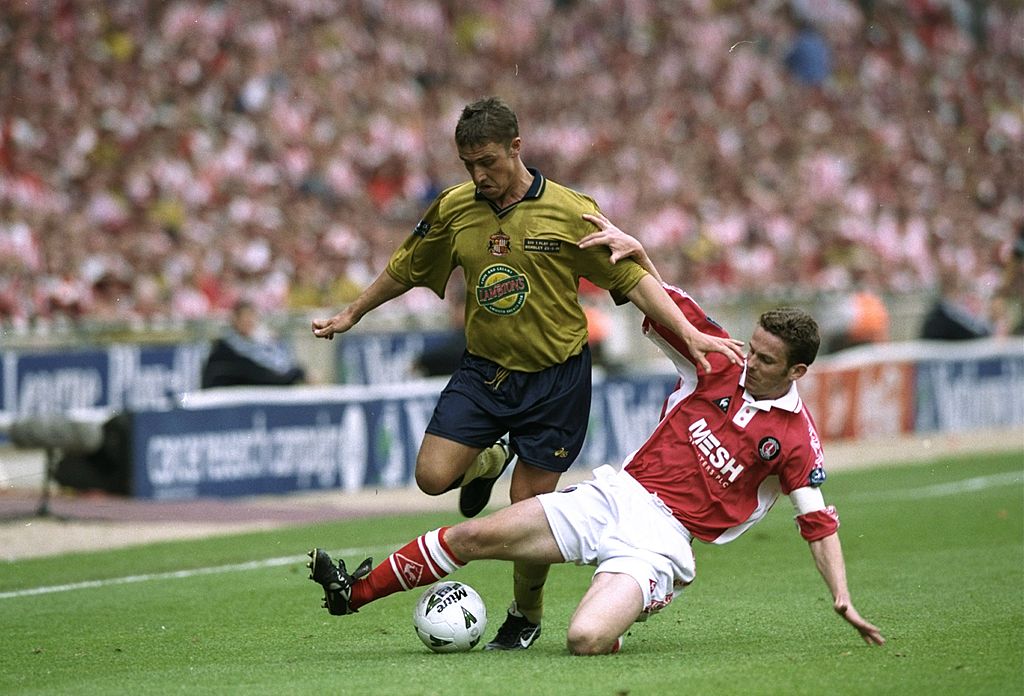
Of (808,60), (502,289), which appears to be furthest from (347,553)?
(808,60)

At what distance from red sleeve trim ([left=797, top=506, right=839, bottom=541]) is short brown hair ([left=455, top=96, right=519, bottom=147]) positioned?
1991 millimetres

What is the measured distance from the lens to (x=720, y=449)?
707cm

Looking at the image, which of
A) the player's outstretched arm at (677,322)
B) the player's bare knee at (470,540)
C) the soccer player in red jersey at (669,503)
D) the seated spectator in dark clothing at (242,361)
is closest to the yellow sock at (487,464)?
the soccer player in red jersey at (669,503)

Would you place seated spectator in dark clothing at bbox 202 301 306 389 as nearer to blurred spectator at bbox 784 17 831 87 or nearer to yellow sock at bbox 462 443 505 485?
yellow sock at bbox 462 443 505 485

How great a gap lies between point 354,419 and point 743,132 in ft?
53.4

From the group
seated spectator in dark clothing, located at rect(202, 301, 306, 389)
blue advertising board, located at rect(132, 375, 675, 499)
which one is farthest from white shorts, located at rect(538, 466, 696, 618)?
seated spectator in dark clothing, located at rect(202, 301, 306, 389)

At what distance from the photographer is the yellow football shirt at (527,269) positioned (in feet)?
23.5

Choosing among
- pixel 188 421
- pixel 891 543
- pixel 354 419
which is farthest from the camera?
pixel 354 419

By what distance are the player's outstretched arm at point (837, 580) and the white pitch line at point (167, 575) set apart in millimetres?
4875

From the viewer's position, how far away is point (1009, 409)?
22.3 metres

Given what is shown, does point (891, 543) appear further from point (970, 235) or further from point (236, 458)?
point (970, 235)

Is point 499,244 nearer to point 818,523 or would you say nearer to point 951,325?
point 818,523

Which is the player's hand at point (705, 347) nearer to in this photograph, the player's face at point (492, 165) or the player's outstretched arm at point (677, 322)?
the player's outstretched arm at point (677, 322)

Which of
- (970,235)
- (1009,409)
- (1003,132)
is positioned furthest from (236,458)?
(1003,132)
